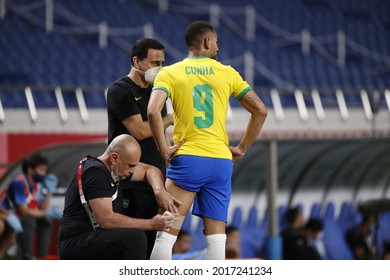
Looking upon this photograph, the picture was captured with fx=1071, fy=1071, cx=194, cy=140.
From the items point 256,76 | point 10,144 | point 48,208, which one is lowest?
point 48,208

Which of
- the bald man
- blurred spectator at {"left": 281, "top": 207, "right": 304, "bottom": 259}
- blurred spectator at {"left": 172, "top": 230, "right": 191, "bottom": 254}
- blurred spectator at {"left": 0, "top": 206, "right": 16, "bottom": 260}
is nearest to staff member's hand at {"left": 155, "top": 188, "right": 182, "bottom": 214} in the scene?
the bald man

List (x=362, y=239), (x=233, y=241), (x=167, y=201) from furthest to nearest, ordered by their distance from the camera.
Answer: (x=362, y=239), (x=233, y=241), (x=167, y=201)

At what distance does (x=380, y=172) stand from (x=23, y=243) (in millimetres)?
4787

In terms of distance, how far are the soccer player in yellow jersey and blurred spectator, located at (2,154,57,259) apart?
19.3 feet

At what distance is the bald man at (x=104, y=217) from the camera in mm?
6188

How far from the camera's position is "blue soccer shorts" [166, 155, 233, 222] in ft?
20.9

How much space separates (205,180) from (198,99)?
0.49 meters

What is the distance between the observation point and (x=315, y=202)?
13.9 meters

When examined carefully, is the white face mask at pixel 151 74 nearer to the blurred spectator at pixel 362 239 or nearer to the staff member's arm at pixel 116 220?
the staff member's arm at pixel 116 220

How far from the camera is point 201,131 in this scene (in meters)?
6.34

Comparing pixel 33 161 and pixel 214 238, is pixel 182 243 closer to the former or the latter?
pixel 33 161

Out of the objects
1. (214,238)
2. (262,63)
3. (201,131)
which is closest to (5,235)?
(214,238)

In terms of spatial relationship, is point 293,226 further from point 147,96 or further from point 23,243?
point 147,96
